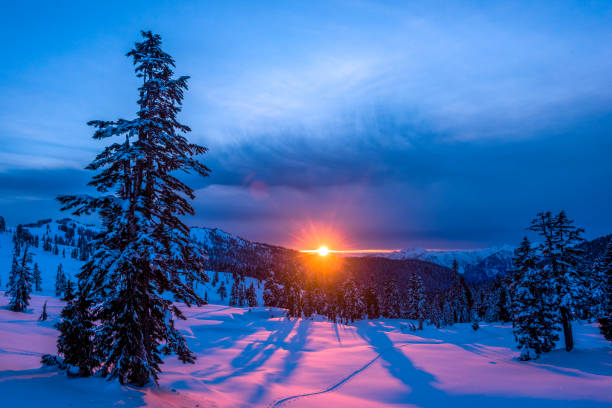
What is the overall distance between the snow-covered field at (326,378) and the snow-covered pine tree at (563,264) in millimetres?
4019

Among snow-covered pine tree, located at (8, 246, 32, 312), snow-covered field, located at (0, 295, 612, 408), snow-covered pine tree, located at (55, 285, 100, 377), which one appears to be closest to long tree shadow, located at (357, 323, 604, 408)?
snow-covered field, located at (0, 295, 612, 408)

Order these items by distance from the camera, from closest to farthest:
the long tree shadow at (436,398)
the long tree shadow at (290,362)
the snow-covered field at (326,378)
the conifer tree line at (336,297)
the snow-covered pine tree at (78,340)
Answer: the snow-covered field at (326,378)
the snow-covered pine tree at (78,340)
the long tree shadow at (436,398)
the long tree shadow at (290,362)
the conifer tree line at (336,297)

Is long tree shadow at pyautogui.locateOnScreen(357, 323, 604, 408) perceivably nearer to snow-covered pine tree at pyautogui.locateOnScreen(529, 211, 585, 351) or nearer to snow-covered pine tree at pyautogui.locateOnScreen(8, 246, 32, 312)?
snow-covered pine tree at pyautogui.locateOnScreen(529, 211, 585, 351)

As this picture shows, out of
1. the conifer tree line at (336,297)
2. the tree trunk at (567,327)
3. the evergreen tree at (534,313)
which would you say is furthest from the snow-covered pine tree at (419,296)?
the tree trunk at (567,327)

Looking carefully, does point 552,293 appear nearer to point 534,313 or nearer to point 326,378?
point 534,313

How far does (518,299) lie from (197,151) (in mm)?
34137

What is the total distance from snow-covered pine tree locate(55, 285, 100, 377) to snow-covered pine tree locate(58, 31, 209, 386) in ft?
2.28

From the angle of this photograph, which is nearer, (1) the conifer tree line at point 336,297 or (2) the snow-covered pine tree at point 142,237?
(2) the snow-covered pine tree at point 142,237

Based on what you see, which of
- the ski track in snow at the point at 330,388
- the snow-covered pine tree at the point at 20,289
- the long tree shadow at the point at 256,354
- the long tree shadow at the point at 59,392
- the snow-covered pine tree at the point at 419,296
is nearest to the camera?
the long tree shadow at the point at 59,392

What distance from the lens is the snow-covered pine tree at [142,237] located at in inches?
467

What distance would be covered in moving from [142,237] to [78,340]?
795 centimetres

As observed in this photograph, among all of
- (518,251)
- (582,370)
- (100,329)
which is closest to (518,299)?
(518,251)

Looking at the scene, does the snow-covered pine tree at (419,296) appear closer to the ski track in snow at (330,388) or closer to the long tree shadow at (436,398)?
the ski track in snow at (330,388)

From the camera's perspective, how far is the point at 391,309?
107 meters
